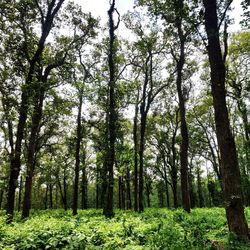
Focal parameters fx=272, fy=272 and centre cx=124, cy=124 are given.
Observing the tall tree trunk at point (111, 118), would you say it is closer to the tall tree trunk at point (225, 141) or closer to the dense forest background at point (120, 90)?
the dense forest background at point (120, 90)

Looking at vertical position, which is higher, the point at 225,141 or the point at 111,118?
the point at 111,118

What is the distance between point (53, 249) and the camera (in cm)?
703

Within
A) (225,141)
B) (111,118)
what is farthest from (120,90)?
(225,141)

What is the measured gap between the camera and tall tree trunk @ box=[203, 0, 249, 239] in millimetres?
7605

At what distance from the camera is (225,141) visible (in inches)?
320

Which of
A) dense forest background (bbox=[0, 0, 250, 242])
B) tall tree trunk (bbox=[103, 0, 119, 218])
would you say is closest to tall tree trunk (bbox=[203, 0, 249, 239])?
dense forest background (bbox=[0, 0, 250, 242])

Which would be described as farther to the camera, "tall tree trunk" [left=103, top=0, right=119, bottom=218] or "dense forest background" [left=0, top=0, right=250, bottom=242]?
"tall tree trunk" [left=103, top=0, right=119, bottom=218]

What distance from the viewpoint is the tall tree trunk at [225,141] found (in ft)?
25.0

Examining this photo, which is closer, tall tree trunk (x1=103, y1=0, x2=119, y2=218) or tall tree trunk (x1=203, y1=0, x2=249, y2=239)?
tall tree trunk (x1=203, y1=0, x2=249, y2=239)

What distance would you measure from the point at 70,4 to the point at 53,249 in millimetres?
17146

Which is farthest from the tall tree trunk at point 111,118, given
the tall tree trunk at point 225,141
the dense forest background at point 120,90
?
the tall tree trunk at point 225,141

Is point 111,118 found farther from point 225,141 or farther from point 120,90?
point 225,141

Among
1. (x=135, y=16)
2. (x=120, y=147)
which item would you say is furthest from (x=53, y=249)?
(x=135, y=16)

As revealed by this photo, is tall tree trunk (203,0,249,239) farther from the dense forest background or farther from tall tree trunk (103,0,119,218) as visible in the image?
tall tree trunk (103,0,119,218)
